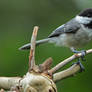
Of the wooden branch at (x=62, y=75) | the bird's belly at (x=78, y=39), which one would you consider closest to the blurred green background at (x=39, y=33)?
the bird's belly at (x=78, y=39)

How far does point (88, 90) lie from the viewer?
1.38 meters

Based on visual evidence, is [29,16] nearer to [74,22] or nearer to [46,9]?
[46,9]

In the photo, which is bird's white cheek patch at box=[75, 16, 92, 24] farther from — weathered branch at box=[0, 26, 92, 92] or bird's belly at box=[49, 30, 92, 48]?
weathered branch at box=[0, 26, 92, 92]

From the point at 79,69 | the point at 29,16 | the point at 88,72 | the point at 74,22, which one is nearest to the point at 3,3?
the point at 29,16

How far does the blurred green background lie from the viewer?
1.47 metres

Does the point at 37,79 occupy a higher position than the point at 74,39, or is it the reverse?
the point at 74,39

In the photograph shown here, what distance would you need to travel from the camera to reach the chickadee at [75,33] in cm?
184

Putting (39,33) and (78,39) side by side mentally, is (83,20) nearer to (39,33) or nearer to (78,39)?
(78,39)

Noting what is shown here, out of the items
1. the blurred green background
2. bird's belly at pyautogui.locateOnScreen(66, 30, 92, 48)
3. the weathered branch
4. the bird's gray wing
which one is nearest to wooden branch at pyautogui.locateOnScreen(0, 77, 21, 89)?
the weathered branch

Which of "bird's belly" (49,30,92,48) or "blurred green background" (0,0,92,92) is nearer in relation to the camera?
"blurred green background" (0,0,92,92)

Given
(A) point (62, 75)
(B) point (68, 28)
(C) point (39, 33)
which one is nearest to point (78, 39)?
(B) point (68, 28)

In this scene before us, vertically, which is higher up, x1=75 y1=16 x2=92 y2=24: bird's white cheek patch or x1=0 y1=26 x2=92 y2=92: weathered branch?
x1=75 y1=16 x2=92 y2=24: bird's white cheek patch

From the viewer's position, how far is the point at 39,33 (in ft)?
7.22

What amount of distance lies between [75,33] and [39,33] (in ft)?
1.00
